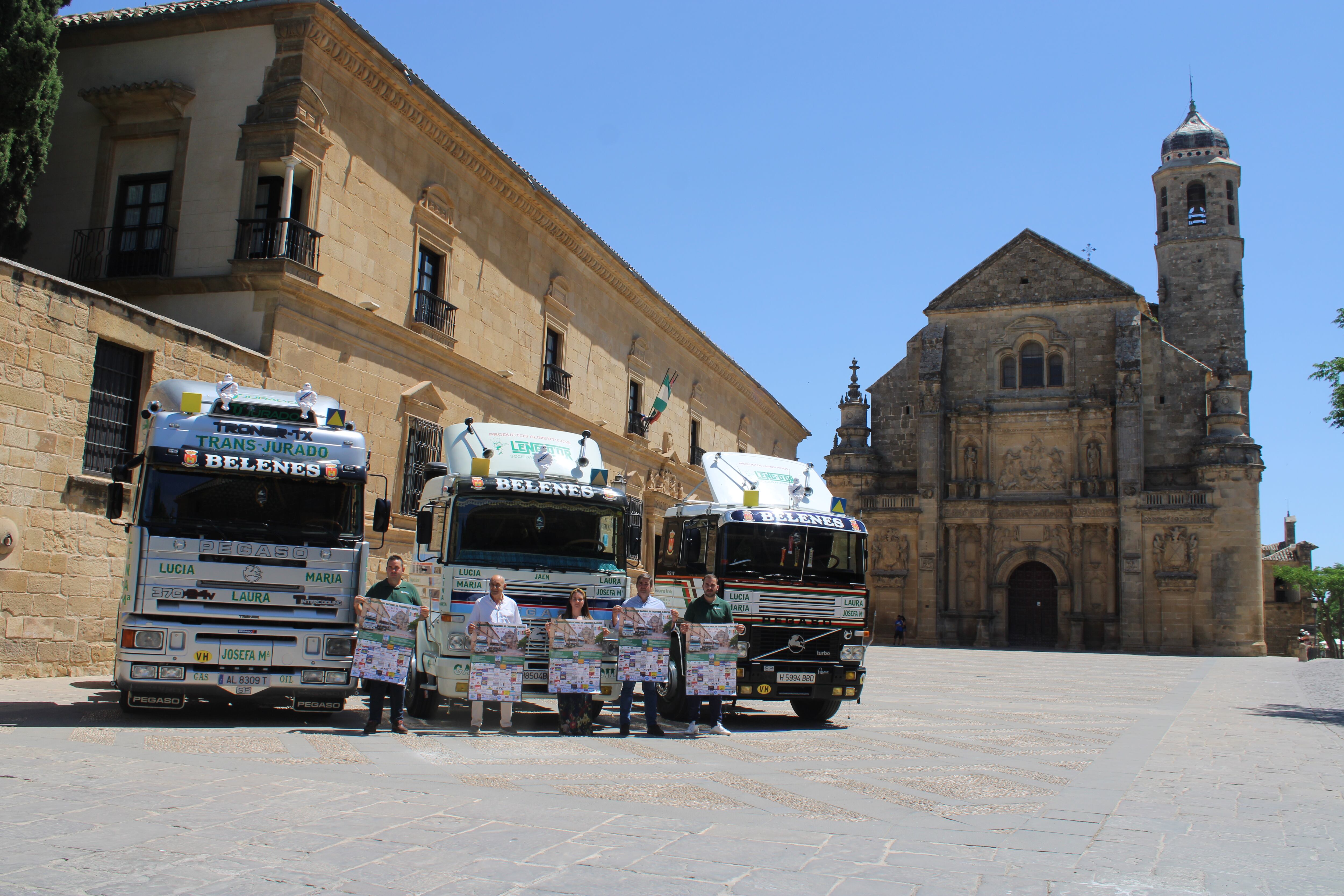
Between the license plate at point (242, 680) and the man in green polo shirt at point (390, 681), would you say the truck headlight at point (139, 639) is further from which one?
the man in green polo shirt at point (390, 681)

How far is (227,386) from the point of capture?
10367 mm

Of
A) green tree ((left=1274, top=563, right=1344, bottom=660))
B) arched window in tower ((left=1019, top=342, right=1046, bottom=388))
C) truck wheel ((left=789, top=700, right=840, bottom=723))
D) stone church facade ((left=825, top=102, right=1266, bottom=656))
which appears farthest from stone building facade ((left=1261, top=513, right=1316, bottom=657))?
truck wheel ((left=789, top=700, right=840, bottom=723))

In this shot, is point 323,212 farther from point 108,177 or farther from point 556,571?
point 556,571

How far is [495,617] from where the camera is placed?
408 inches

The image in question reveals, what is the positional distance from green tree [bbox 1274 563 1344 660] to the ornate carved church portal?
2950 centimetres

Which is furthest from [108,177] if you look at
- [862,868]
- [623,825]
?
[862,868]

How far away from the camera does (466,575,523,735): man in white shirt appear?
33.9 feet

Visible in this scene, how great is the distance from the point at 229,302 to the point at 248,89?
3.58 metres

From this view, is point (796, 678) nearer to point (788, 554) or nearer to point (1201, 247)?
point (788, 554)

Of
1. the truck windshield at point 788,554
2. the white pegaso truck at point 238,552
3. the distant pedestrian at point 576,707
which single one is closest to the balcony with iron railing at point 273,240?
the white pegaso truck at point 238,552

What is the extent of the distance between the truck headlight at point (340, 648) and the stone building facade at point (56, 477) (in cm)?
500

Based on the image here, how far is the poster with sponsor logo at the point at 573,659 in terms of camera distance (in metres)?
10.5

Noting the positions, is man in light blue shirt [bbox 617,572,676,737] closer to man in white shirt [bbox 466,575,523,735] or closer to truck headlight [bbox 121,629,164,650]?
man in white shirt [bbox 466,575,523,735]

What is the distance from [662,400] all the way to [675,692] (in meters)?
18.4
